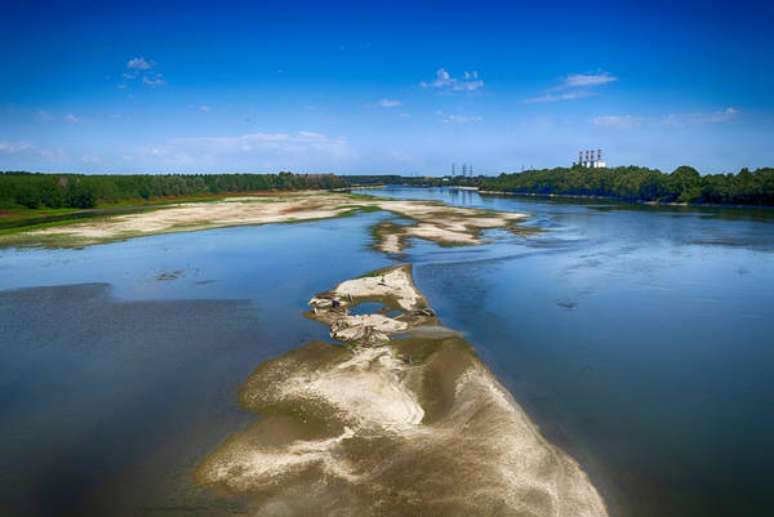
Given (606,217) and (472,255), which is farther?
(606,217)

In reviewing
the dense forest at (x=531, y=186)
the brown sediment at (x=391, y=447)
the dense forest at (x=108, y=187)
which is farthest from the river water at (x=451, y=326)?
the dense forest at (x=531, y=186)

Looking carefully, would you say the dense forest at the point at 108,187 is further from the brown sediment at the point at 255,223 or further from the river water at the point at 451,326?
the river water at the point at 451,326

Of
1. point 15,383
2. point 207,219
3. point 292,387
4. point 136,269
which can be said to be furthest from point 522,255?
point 207,219

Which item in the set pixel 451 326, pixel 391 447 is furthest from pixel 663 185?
pixel 391 447

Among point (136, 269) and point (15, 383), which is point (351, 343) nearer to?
point (15, 383)

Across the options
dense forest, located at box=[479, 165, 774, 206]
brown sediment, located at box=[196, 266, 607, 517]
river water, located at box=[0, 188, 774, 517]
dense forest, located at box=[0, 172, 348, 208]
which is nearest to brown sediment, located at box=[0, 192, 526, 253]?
river water, located at box=[0, 188, 774, 517]

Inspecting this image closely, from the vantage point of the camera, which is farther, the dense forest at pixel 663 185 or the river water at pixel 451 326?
the dense forest at pixel 663 185

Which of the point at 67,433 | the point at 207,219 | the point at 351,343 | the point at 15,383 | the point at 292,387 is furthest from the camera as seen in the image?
the point at 207,219

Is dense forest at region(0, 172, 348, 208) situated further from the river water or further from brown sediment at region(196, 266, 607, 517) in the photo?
brown sediment at region(196, 266, 607, 517)
